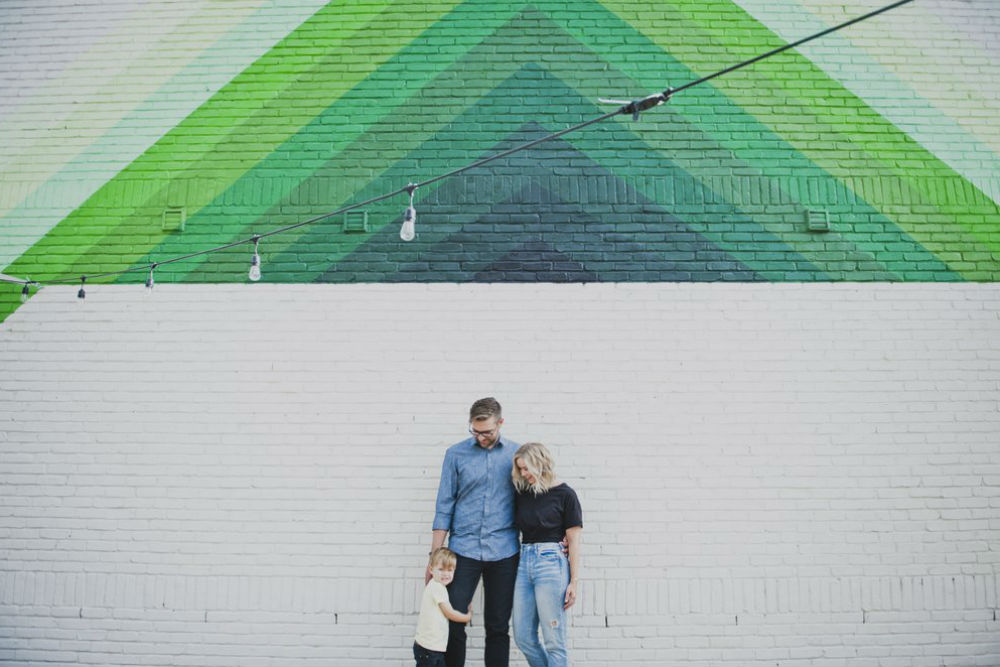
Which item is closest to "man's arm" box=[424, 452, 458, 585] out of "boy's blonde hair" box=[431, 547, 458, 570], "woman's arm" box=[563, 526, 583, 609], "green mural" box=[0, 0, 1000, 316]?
"boy's blonde hair" box=[431, 547, 458, 570]

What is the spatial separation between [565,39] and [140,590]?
190 inches

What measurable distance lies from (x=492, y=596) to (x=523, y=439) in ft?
3.36

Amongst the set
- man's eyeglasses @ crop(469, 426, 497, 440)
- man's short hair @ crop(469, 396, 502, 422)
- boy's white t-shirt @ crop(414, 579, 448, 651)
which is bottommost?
boy's white t-shirt @ crop(414, 579, 448, 651)

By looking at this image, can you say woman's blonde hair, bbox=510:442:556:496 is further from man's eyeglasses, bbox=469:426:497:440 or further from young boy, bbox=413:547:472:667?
young boy, bbox=413:547:472:667

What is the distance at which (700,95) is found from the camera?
4.99 meters

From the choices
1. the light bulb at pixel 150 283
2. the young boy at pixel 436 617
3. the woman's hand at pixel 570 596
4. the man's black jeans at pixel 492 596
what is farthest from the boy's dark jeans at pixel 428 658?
the light bulb at pixel 150 283

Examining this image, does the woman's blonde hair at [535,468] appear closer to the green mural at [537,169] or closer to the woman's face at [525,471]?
the woman's face at [525,471]

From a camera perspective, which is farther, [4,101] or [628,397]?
[4,101]

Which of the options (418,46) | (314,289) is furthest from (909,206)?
(314,289)

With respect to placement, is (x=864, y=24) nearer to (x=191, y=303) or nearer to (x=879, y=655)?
A: (x=879, y=655)

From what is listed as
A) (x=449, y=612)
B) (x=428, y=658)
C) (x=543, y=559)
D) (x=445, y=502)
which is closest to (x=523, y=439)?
(x=445, y=502)

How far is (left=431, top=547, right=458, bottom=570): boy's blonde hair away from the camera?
385cm

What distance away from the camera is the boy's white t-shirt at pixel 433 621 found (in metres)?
3.77

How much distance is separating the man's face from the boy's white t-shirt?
825 mm
